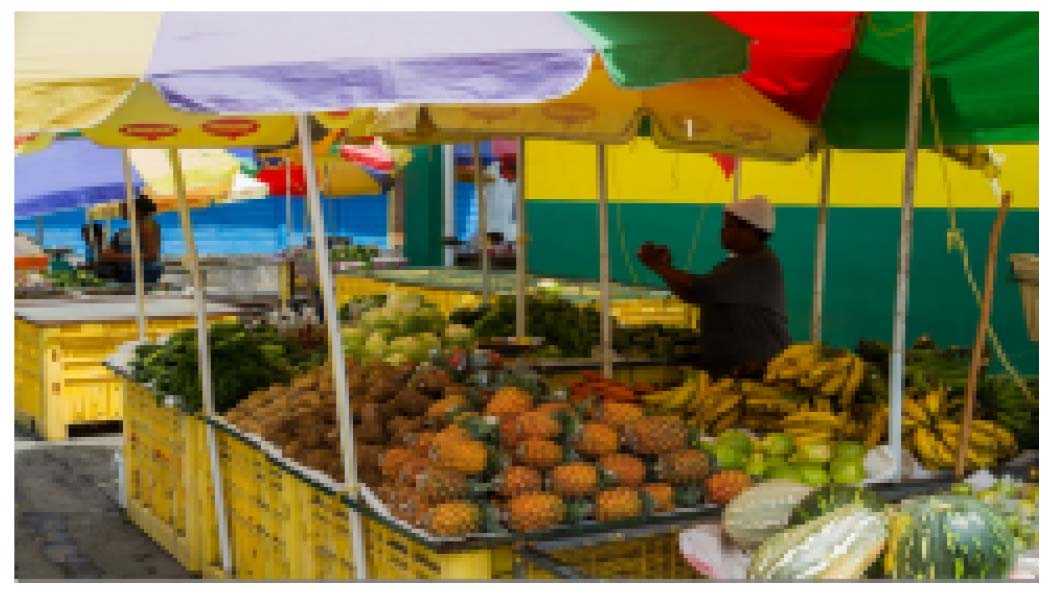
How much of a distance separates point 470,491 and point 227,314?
740 cm

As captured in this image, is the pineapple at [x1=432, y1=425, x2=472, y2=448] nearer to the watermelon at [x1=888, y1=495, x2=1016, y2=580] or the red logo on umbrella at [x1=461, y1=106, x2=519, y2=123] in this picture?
the watermelon at [x1=888, y1=495, x2=1016, y2=580]

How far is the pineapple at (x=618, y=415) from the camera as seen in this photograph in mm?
4840

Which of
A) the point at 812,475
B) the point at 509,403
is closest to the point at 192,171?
the point at 509,403

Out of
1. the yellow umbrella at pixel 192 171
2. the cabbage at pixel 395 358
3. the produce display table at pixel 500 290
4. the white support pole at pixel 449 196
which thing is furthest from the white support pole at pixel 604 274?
the white support pole at pixel 449 196

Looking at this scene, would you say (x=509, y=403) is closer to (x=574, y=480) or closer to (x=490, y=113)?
(x=574, y=480)

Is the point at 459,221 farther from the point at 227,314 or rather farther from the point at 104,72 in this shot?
the point at 104,72

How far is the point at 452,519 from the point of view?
404cm

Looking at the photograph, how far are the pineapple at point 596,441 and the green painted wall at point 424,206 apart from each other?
64.1 feet

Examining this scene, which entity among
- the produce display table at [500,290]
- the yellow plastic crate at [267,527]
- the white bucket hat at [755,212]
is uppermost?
the white bucket hat at [755,212]

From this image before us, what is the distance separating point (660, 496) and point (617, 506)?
235mm

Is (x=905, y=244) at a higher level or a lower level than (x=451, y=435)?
higher

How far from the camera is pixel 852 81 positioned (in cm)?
725

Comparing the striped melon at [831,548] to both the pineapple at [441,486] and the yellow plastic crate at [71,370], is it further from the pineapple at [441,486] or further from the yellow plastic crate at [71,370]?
the yellow plastic crate at [71,370]

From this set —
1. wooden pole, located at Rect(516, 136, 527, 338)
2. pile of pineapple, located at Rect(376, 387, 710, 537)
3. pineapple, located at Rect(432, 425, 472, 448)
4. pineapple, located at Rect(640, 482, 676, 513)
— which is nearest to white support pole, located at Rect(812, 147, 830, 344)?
wooden pole, located at Rect(516, 136, 527, 338)
